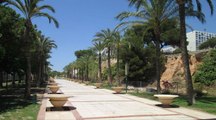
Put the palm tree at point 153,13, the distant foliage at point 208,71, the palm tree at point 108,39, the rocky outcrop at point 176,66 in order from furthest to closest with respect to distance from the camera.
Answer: the palm tree at point 108,39 → the rocky outcrop at point 176,66 → the distant foliage at point 208,71 → the palm tree at point 153,13

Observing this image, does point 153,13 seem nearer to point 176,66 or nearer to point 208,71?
point 208,71

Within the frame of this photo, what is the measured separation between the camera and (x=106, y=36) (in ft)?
202

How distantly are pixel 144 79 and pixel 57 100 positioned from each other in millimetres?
37713

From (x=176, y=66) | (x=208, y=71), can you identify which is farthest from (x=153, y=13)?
(x=176, y=66)

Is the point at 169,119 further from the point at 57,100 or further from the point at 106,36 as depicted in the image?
the point at 106,36

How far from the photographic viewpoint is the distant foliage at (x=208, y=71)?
125ft

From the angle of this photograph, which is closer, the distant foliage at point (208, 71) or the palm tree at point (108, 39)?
the distant foliage at point (208, 71)

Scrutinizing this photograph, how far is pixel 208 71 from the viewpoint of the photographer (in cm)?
3956

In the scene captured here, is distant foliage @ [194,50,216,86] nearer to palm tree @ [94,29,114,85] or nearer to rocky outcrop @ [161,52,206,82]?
rocky outcrop @ [161,52,206,82]

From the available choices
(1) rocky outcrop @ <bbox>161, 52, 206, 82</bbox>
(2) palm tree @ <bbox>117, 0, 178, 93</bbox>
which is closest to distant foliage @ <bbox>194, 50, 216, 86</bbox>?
(1) rocky outcrop @ <bbox>161, 52, 206, 82</bbox>

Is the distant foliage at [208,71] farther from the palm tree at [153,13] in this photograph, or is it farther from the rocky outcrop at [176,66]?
the palm tree at [153,13]

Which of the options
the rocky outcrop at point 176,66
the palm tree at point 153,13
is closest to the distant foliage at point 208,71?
the rocky outcrop at point 176,66

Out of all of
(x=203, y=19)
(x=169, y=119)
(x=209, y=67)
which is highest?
(x=203, y=19)

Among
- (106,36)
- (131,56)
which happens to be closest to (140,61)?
(131,56)
